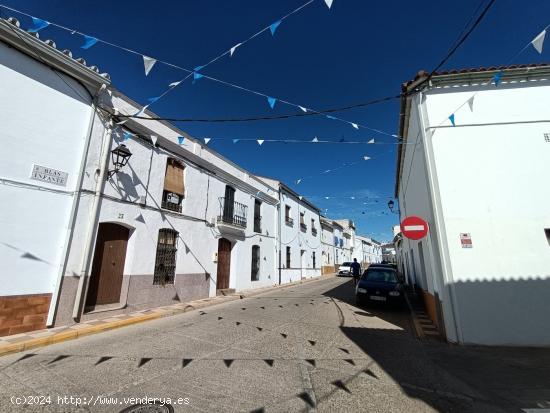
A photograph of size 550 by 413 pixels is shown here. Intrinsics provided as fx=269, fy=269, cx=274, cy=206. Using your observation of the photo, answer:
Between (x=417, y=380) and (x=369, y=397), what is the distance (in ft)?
3.32

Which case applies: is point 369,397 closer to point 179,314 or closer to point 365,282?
point 179,314

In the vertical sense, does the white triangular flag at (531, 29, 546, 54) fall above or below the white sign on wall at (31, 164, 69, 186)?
above

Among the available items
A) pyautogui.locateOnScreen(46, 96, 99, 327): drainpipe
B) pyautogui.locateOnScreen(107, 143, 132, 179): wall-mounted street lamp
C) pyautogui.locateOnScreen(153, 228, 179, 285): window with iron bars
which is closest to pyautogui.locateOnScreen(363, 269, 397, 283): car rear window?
pyautogui.locateOnScreen(153, 228, 179, 285): window with iron bars

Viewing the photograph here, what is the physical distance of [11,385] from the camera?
3.48 m

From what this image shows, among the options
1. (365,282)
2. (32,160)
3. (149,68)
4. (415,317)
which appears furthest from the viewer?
(365,282)

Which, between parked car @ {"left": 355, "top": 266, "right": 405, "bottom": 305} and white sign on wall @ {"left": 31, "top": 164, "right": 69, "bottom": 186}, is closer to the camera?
white sign on wall @ {"left": 31, "top": 164, "right": 69, "bottom": 186}

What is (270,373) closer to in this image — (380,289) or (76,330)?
(76,330)

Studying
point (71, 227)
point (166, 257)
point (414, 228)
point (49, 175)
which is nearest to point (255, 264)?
point (166, 257)

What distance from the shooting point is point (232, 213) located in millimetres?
13547

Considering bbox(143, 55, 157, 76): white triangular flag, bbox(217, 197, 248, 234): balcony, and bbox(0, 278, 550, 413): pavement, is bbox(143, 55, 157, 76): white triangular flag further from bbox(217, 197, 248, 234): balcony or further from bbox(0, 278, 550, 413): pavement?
bbox(217, 197, 248, 234): balcony

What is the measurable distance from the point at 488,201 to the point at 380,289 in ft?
15.5

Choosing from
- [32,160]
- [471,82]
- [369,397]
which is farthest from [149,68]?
[471,82]

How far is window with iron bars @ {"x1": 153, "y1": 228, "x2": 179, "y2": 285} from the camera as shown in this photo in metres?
9.12

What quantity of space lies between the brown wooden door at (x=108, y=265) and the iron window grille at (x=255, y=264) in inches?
324
